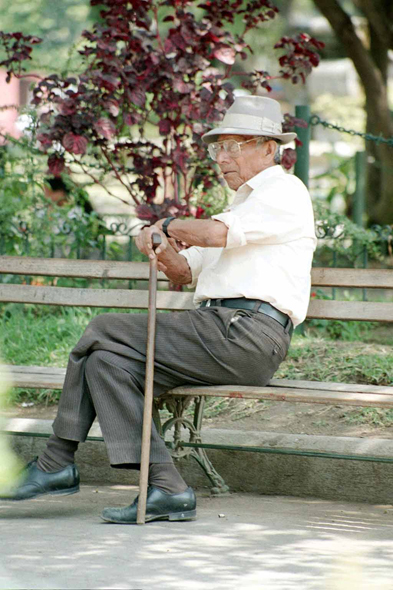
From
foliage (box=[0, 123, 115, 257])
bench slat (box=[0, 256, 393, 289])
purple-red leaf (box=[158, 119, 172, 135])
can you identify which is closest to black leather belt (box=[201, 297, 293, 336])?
bench slat (box=[0, 256, 393, 289])

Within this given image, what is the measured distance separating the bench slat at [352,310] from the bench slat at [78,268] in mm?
792

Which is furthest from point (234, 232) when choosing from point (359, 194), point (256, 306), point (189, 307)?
point (359, 194)

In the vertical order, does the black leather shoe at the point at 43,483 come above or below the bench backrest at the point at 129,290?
below

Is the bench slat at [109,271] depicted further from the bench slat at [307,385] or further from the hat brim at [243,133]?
the hat brim at [243,133]

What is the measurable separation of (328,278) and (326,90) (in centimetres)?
2509

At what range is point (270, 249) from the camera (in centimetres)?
369

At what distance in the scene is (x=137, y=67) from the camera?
546 centimetres

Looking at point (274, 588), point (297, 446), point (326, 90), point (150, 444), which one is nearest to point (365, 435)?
point (297, 446)

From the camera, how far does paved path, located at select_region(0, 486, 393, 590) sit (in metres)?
2.90

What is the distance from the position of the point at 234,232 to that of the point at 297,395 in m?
0.66

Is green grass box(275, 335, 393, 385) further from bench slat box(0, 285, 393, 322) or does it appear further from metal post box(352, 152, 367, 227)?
metal post box(352, 152, 367, 227)

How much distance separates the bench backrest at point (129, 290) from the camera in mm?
4207

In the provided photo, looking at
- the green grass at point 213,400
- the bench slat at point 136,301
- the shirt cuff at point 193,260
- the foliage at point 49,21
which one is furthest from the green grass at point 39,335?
the foliage at point 49,21

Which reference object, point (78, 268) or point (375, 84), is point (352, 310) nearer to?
point (78, 268)
